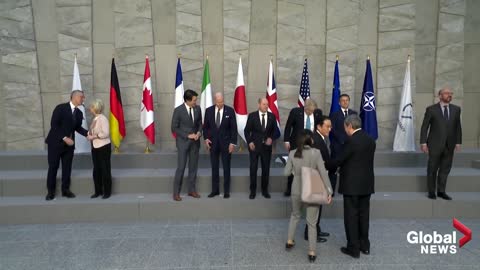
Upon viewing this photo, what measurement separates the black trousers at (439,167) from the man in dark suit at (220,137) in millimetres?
3148

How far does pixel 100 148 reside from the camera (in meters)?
5.43

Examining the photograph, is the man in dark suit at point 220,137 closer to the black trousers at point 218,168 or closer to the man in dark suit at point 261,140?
the black trousers at point 218,168

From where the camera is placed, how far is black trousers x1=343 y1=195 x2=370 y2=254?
400cm

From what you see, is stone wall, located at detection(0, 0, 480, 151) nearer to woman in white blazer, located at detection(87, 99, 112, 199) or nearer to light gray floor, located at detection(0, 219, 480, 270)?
woman in white blazer, located at detection(87, 99, 112, 199)

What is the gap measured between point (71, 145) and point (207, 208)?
7.87 ft

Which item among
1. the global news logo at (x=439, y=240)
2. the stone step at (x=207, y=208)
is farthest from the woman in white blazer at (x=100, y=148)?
the global news logo at (x=439, y=240)

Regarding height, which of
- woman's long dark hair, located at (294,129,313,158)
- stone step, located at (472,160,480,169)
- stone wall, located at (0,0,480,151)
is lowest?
stone step, located at (472,160,480,169)

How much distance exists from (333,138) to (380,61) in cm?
319

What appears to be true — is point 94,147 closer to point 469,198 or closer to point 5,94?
point 5,94

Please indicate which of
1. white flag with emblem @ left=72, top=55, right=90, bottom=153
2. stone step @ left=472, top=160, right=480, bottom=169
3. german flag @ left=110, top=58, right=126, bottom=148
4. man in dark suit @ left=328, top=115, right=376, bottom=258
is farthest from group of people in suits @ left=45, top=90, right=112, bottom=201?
stone step @ left=472, top=160, right=480, bottom=169

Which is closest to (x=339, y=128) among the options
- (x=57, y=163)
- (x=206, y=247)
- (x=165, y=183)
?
(x=206, y=247)

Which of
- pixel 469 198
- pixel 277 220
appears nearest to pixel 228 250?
pixel 277 220

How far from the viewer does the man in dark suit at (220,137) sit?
5.61 m

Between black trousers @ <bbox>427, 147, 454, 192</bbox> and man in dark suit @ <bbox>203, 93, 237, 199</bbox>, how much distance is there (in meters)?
3.15
